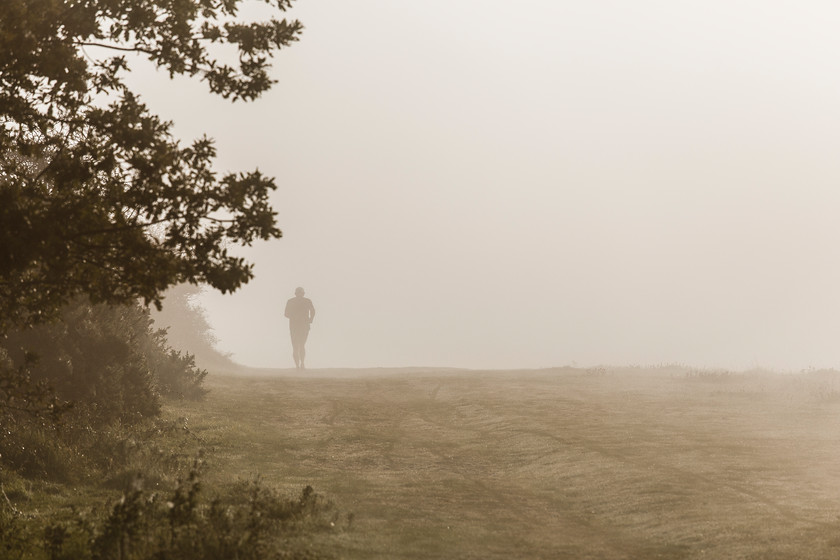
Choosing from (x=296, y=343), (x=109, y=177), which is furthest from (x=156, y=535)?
(x=296, y=343)

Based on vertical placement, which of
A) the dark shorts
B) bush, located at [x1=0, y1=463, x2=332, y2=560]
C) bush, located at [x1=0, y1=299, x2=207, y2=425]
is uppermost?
the dark shorts

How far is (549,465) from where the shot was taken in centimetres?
1448

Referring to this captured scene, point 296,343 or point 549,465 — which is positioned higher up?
point 296,343

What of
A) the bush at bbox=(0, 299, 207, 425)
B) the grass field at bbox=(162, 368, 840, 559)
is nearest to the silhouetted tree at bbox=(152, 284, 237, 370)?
the grass field at bbox=(162, 368, 840, 559)

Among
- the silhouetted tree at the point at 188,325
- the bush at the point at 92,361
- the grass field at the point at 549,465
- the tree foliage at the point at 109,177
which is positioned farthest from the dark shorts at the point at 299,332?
the tree foliage at the point at 109,177

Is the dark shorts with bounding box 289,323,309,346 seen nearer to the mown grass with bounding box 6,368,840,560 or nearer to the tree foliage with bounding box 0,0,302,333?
the mown grass with bounding box 6,368,840,560

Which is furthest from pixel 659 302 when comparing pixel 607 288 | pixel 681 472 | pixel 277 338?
pixel 681 472

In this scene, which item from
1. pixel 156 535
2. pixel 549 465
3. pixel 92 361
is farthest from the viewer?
pixel 92 361

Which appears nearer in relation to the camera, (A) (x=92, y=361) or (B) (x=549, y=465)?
(B) (x=549, y=465)

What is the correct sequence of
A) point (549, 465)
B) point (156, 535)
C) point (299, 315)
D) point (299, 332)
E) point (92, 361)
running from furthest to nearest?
1. point (299, 332)
2. point (299, 315)
3. point (92, 361)
4. point (549, 465)
5. point (156, 535)

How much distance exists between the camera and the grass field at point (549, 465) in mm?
9976

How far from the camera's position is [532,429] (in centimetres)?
1809

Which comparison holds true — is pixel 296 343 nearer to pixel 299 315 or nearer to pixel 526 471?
pixel 299 315

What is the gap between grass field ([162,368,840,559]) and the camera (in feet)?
32.7
